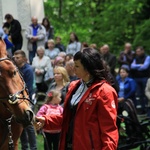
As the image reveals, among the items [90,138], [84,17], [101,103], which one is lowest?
[84,17]

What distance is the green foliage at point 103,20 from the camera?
23.7 metres

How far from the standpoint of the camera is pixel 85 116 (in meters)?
5.34

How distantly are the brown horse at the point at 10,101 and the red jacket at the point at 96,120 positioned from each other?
0.63 meters

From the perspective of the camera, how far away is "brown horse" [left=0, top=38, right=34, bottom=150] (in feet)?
18.9

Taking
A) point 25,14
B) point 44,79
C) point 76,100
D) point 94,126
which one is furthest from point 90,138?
point 25,14

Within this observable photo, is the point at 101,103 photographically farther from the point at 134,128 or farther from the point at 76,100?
the point at 134,128

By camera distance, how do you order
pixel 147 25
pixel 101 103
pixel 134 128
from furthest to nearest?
pixel 147 25 → pixel 134 128 → pixel 101 103

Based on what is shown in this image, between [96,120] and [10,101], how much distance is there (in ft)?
3.60

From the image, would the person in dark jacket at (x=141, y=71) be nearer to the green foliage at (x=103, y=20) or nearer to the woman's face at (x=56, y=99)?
the green foliage at (x=103, y=20)

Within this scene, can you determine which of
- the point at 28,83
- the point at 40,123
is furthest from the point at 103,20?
the point at 40,123

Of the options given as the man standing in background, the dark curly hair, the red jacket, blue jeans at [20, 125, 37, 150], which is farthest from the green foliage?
the red jacket

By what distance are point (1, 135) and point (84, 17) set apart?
76.4ft

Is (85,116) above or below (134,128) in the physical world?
above

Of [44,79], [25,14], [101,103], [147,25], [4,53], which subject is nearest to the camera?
[101,103]
